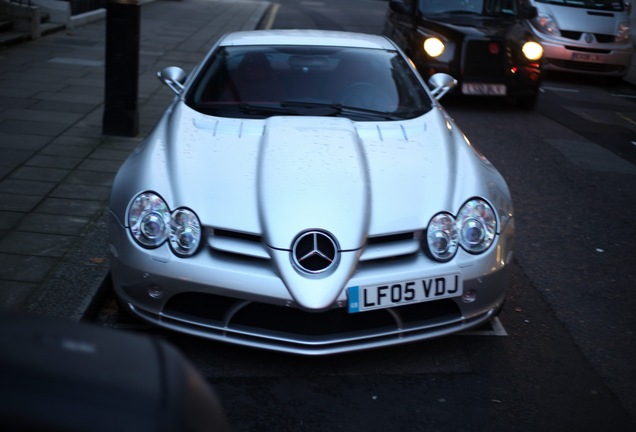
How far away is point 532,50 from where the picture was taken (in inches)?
465

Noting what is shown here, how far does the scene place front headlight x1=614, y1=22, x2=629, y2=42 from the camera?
15.6 meters

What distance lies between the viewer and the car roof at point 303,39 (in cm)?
605

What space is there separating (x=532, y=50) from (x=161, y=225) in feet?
28.8

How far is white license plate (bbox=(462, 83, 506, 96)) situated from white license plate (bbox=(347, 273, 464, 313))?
7854mm

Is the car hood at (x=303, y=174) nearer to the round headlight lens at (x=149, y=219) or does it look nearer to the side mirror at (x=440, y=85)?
the round headlight lens at (x=149, y=219)

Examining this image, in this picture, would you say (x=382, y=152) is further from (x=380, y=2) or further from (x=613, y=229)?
(x=380, y=2)

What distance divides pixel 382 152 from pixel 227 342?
136cm

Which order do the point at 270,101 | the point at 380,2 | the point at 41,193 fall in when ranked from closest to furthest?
the point at 270,101, the point at 41,193, the point at 380,2

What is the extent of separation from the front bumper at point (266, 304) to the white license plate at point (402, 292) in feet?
0.10

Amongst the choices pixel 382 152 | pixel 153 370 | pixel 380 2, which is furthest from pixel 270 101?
pixel 380 2

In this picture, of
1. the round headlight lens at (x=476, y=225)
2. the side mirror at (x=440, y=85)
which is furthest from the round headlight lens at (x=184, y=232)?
the side mirror at (x=440, y=85)

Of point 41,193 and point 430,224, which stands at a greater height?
point 430,224

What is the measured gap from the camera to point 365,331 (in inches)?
159

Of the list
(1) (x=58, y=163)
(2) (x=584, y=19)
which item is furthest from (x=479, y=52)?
(1) (x=58, y=163)
